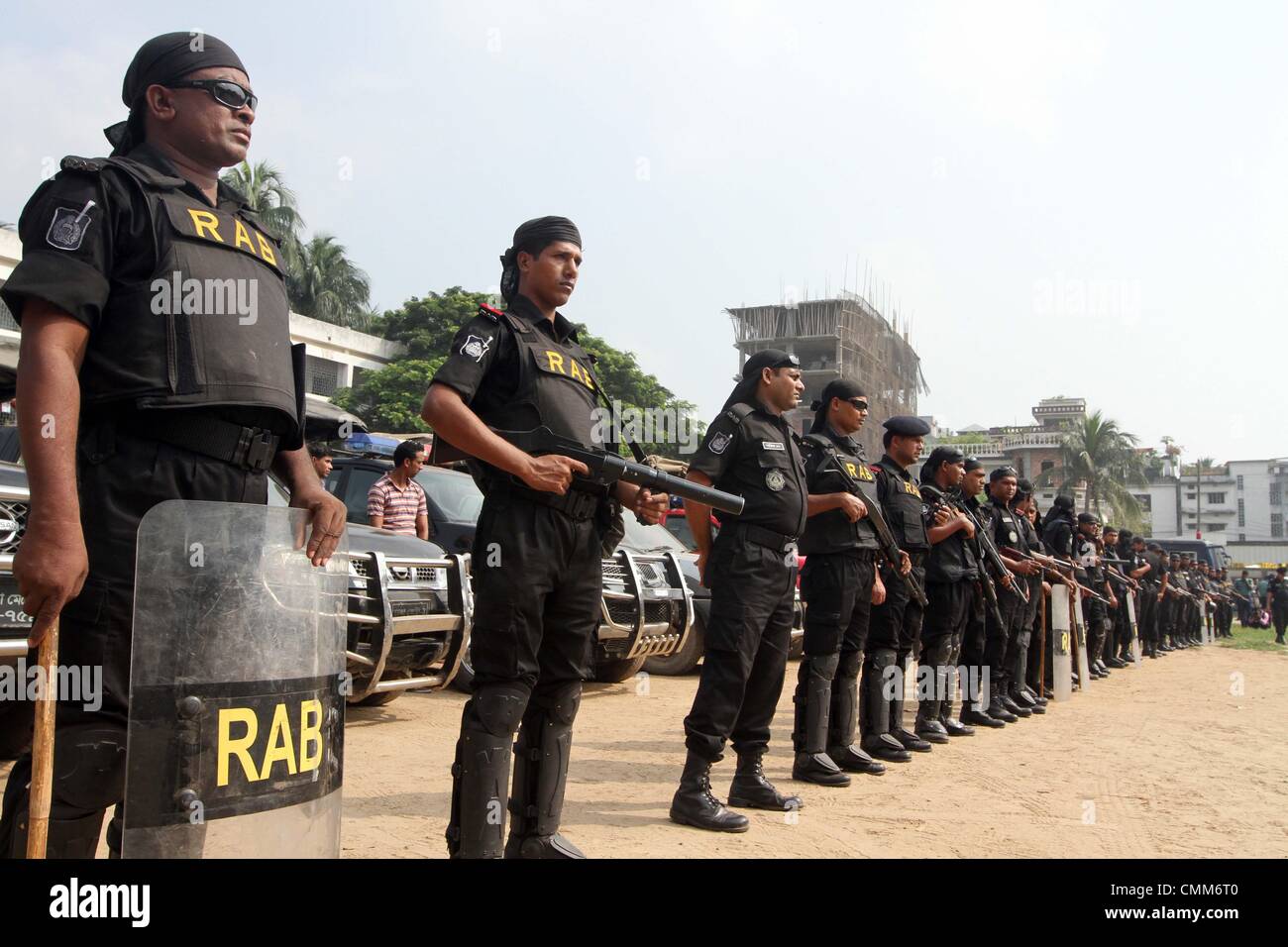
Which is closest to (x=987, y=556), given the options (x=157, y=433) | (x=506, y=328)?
(x=506, y=328)

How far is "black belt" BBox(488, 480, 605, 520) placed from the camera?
324cm

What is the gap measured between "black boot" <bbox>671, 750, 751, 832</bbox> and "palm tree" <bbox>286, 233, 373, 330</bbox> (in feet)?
122

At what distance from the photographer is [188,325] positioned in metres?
2.37

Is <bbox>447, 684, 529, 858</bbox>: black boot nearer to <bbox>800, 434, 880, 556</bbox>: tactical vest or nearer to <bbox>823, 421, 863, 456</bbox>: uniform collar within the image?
<bbox>800, 434, 880, 556</bbox>: tactical vest


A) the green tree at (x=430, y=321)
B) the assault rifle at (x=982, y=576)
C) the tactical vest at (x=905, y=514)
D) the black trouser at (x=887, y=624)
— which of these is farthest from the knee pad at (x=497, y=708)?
the green tree at (x=430, y=321)

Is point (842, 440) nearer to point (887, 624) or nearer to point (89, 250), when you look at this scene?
point (887, 624)

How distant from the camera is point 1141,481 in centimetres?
5334

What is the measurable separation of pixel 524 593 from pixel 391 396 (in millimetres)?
31001

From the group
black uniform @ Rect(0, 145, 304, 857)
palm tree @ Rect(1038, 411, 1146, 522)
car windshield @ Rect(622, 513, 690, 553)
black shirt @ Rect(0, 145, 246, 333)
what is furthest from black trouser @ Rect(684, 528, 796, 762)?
palm tree @ Rect(1038, 411, 1146, 522)

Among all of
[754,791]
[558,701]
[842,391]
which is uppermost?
[842,391]

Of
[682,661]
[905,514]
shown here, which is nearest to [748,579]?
[905,514]
